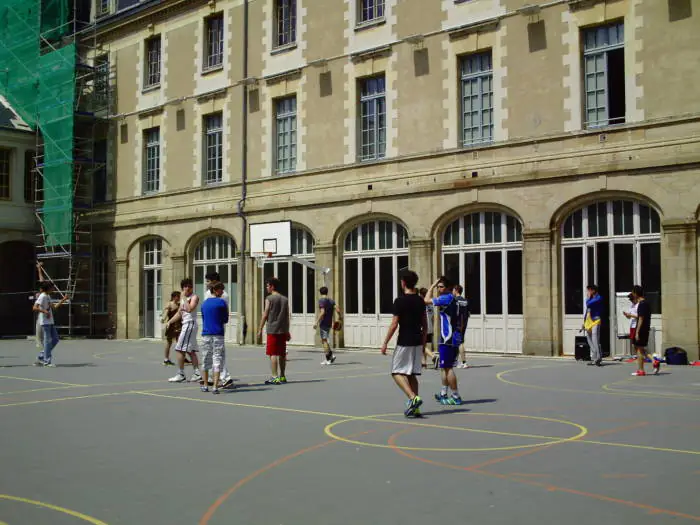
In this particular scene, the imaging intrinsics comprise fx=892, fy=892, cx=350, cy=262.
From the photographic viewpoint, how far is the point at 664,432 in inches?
391

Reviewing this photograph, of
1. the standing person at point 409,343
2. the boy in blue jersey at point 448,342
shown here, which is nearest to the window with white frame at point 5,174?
the boy in blue jersey at point 448,342

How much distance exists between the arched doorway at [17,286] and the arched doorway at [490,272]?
21879 millimetres

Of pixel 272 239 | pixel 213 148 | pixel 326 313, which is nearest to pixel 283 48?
pixel 213 148

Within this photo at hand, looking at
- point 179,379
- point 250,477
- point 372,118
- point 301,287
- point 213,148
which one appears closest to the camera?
point 250,477

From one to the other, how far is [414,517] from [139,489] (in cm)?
240

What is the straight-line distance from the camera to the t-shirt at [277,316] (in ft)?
51.9

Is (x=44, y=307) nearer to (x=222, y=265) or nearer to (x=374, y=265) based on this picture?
(x=374, y=265)

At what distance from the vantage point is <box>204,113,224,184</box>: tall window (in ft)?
103

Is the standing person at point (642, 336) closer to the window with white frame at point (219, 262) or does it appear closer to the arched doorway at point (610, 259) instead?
the arched doorway at point (610, 259)

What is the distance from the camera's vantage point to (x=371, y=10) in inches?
1054

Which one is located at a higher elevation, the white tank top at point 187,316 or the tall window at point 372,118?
the tall window at point 372,118

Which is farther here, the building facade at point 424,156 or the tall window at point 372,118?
the tall window at point 372,118

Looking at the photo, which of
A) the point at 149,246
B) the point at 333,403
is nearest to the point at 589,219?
the point at 333,403

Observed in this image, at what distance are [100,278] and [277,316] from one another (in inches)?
892
